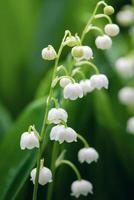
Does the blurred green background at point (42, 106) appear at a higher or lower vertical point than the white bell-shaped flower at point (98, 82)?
higher

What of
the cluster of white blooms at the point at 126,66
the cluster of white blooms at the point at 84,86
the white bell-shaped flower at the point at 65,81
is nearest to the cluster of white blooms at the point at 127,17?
the cluster of white blooms at the point at 126,66

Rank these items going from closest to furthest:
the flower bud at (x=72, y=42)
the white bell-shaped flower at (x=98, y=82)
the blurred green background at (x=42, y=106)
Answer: the flower bud at (x=72, y=42), the white bell-shaped flower at (x=98, y=82), the blurred green background at (x=42, y=106)

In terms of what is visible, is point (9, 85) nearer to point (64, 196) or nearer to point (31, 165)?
point (64, 196)

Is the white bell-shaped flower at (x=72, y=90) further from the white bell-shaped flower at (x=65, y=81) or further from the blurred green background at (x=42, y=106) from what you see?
the blurred green background at (x=42, y=106)

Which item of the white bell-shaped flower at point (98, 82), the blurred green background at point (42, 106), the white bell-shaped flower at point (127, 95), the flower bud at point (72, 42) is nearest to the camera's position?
the flower bud at point (72, 42)

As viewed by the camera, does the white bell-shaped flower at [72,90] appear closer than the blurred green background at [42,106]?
Yes

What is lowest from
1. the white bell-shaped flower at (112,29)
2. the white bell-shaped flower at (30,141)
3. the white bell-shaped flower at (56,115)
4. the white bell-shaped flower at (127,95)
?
the white bell-shaped flower at (30,141)

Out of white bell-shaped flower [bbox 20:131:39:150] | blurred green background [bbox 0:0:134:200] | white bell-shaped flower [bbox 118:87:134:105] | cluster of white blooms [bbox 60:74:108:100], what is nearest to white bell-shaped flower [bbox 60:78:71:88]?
cluster of white blooms [bbox 60:74:108:100]

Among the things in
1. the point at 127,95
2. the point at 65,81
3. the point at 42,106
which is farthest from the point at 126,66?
the point at 65,81

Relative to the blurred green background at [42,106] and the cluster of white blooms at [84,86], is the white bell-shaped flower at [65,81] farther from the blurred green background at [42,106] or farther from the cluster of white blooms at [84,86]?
the blurred green background at [42,106]

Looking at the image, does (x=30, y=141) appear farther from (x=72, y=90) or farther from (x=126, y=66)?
(x=126, y=66)
